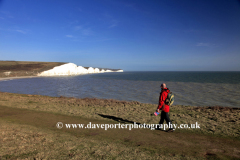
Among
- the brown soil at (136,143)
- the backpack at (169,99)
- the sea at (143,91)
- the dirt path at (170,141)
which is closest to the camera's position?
the brown soil at (136,143)

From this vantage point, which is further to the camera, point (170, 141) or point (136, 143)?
point (170, 141)

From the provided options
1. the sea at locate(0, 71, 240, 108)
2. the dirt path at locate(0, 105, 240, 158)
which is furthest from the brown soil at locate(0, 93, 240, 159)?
the sea at locate(0, 71, 240, 108)

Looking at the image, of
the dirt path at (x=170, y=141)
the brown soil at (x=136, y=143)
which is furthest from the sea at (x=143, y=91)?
the dirt path at (x=170, y=141)

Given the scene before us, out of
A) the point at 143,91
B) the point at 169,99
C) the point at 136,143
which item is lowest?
the point at 143,91

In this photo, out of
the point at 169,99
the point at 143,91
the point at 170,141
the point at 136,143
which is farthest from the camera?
the point at 143,91

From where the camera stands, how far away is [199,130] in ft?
20.5

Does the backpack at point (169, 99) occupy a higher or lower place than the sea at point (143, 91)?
higher

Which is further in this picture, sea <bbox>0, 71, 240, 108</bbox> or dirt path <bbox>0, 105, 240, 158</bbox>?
sea <bbox>0, 71, 240, 108</bbox>

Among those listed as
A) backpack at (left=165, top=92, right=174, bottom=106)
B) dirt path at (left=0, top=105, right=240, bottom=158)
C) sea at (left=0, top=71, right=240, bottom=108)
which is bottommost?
sea at (left=0, top=71, right=240, bottom=108)

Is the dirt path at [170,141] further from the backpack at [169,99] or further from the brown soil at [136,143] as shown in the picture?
the backpack at [169,99]

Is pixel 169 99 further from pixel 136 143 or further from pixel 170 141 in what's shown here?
pixel 136 143

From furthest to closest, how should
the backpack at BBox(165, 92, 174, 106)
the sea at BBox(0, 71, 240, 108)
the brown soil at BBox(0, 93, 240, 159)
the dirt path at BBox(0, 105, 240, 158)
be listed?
the sea at BBox(0, 71, 240, 108)
the backpack at BBox(165, 92, 174, 106)
the dirt path at BBox(0, 105, 240, 158)
the brown soil at BBox(0, 93, 240, 159)

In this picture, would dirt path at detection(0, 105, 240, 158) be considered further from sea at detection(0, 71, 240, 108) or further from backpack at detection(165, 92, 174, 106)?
sea at detection(0, 71, 240, 108)

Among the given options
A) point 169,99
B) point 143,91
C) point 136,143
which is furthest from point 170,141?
point 143,91
